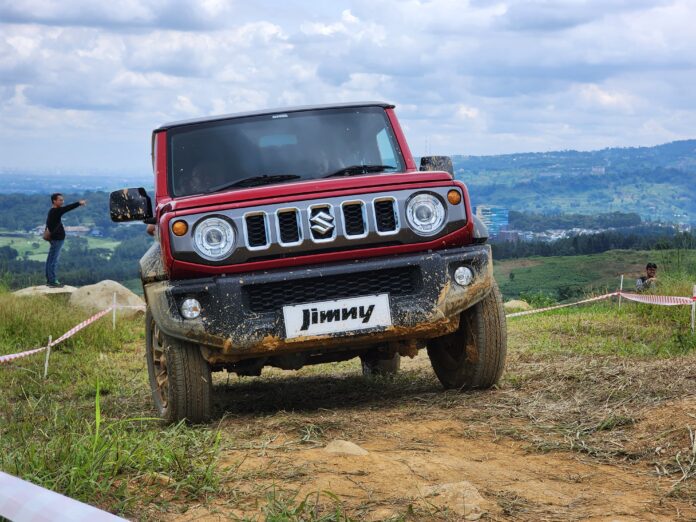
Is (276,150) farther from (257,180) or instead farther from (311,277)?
(311,277)

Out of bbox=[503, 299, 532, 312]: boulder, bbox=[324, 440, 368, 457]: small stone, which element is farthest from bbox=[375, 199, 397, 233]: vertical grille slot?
bbox=[503, 299, 532, 312]: boulder

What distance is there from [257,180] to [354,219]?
952 millimetres

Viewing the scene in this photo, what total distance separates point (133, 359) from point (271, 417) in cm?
539

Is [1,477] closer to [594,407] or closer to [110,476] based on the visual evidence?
[110,476]

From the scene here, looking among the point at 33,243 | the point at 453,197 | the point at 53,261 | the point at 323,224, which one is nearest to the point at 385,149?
the point at 453,197

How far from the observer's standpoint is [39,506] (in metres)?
2.91

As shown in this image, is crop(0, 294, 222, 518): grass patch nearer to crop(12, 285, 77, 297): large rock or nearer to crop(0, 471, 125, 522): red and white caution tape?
crop(0, 471, 125, 522): red and white caution tape

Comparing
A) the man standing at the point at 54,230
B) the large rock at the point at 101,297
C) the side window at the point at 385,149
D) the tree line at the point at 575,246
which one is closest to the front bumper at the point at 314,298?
the side window at the point at 385,149

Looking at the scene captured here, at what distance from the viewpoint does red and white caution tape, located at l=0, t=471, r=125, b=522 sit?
9.03ft

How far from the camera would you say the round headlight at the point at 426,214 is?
603cm

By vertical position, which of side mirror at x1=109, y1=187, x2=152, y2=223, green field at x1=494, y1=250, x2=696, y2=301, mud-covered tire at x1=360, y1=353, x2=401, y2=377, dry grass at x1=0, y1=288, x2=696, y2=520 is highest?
side mirror at x1=109, y1=187, x2=152, y2=223

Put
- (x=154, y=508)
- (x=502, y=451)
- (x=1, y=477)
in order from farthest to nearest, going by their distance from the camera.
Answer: (x=502, y=451) → (x=154, y=508) → (x=1, y=477)

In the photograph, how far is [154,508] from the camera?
390 cm

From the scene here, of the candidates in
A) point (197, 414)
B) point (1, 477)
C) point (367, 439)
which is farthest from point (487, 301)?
point (1, 477)
